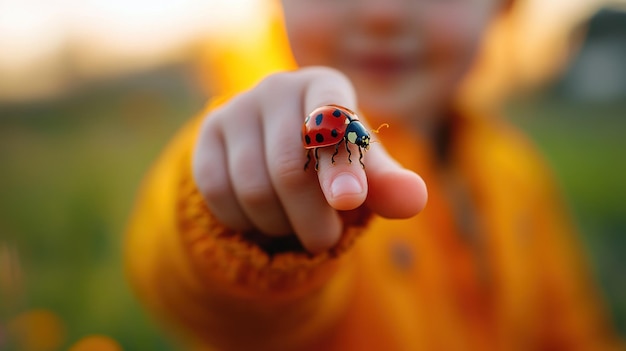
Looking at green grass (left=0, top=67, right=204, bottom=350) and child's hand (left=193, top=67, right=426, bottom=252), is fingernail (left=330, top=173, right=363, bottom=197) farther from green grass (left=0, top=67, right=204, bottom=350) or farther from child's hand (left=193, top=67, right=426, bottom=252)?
green grass (left=0, top=67, right=204, bottom=350)

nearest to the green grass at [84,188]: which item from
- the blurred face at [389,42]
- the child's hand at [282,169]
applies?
the blurred face at [389,42]

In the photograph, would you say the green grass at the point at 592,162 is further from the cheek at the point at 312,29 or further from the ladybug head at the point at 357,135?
the ladybug head at the point at 357,135

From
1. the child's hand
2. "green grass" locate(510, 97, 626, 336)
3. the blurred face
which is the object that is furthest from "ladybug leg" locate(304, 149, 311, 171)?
"green grass" locate(510, 97, 626, 336)

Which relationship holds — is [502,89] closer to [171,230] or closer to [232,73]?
[232,73]

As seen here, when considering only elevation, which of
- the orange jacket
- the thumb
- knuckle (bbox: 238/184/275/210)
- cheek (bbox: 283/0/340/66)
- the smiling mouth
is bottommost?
the thumb

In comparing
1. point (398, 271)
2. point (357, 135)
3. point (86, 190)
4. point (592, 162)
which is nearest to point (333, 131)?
point (357, 135)

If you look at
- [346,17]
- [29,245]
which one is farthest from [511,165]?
[29,245]
